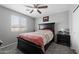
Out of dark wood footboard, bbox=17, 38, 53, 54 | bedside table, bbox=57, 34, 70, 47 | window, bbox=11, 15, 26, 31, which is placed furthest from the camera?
bedside table, bbox=57, 34, 70, 47

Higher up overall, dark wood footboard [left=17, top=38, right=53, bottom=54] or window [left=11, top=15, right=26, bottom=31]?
window [left=11, top=15, right=26, bottom=31]

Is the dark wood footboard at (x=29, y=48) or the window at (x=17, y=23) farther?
the dark wood footboard at (x=29, y=48)

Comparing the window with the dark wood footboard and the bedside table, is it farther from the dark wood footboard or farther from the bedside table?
the bedside table

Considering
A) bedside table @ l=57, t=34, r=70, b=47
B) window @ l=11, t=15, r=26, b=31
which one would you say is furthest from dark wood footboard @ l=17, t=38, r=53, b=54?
bedside table @ l=57, t=34, r=70, b=47

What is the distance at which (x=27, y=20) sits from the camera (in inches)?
55.8

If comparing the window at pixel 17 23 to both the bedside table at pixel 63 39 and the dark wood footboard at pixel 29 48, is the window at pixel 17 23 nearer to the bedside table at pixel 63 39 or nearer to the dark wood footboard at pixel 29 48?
the dark wood footboard at pixel 29 48

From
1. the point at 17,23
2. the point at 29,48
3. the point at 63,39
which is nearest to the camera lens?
the point at 17,23

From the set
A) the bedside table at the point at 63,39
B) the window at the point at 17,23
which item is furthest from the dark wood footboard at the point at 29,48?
the bedside table at the point at 63,39

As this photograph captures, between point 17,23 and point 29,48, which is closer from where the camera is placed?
point 17,23

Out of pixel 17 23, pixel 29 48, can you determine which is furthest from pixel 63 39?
pixel 17 23

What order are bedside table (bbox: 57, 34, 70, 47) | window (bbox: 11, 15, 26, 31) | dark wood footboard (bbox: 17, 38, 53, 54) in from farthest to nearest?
bedside table (bbox: 57, 34, 70, 47) → dark wood footboard (bbox: 17, 38, 53, 54) → window (bbox: 11, 15, 26, 31)

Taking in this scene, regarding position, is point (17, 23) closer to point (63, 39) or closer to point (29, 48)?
point (29, 48)

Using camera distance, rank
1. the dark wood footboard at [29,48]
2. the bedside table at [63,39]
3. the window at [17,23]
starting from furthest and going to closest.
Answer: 1. the bedside table at [63,39]
2. the dark wood footboard at [29,48]
3. the window at [17,23]
